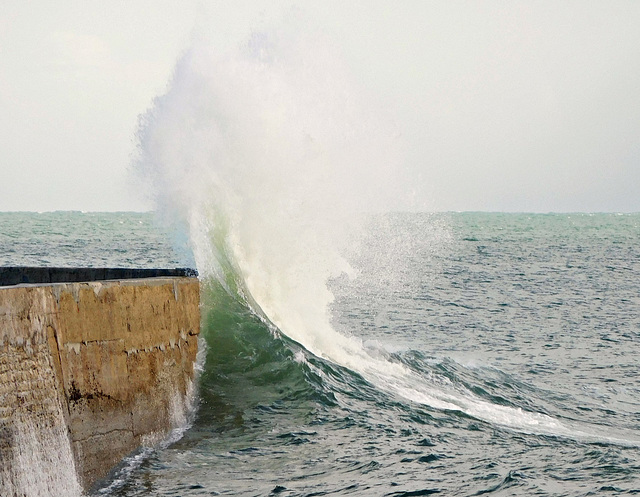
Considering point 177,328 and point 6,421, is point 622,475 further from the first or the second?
point 6,421

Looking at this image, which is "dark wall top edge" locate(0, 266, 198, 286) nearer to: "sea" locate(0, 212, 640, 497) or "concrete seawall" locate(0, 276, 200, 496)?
"concrete seawall" locate(0, 276, 200, 496)

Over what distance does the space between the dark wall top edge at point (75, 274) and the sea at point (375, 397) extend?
103cm

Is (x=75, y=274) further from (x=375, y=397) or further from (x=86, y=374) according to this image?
(x=375, y=397)

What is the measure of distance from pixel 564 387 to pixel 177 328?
6.35 meters

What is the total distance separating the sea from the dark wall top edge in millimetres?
1033

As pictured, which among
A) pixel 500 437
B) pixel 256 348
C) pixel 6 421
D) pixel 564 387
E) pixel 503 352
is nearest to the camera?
pixel 6 421

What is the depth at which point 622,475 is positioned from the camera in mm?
6762

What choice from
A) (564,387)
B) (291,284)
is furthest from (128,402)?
(564,387)

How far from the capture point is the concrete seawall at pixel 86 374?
4.88 metres

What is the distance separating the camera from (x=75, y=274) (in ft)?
27.1

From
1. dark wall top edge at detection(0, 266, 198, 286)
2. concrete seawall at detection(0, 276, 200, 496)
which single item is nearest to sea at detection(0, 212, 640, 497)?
concrete seawall at detection(0, 276, 200, 496)

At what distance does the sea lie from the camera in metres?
6.31

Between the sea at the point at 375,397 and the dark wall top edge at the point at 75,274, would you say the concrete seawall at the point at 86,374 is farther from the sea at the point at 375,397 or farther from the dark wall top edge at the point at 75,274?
the dark wall top edge at the point at 75,274

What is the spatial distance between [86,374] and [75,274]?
2.81 m
